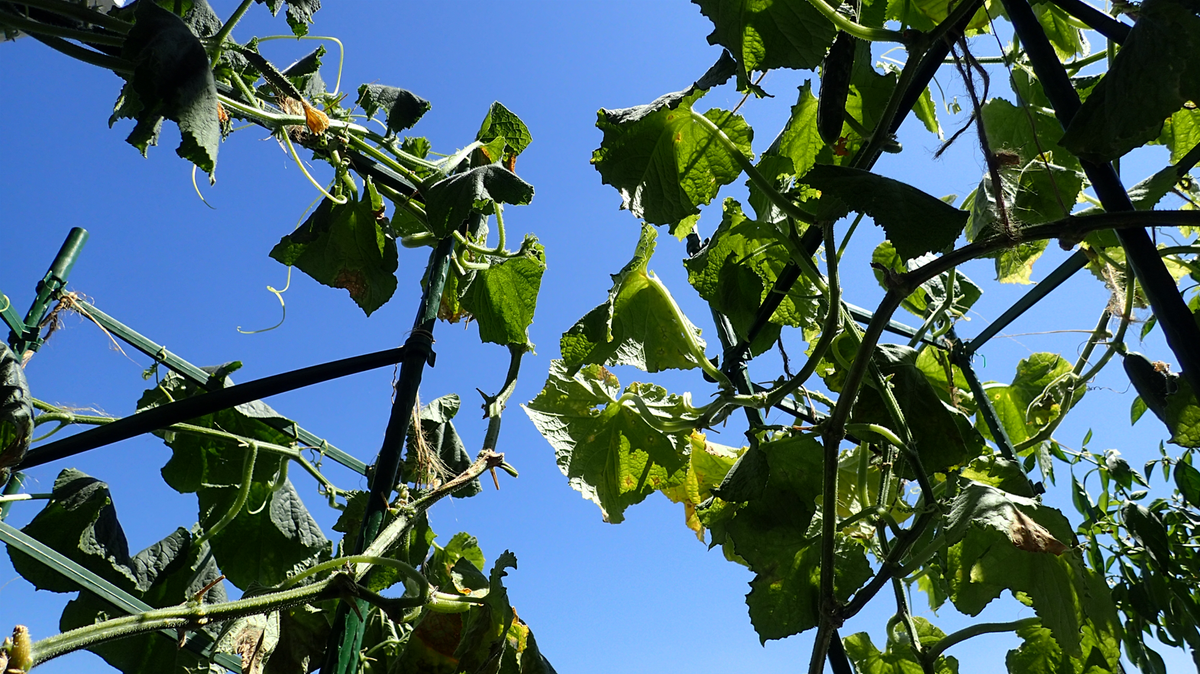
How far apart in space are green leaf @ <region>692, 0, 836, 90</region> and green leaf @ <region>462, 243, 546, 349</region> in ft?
1.81

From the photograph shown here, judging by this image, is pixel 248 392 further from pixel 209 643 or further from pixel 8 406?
pixel 209 643

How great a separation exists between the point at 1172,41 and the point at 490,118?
1006mm

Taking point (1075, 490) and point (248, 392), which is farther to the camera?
point (1075, 490)

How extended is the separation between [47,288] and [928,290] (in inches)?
61.7

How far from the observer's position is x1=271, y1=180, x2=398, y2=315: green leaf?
4.16ft

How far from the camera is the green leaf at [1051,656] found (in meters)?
0.94

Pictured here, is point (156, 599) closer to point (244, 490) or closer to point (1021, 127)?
point (244, 490)

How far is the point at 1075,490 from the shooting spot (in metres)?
1.51

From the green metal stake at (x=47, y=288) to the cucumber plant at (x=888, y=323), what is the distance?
0.89 m

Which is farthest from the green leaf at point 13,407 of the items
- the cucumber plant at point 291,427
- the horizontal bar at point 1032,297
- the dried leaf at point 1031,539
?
the horizontal bar at point 1032,297

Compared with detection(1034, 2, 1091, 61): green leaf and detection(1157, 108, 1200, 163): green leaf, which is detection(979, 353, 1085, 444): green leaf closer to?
detection(1157, 108, 1200, 163): green leaf

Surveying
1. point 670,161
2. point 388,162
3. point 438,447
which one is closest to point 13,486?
point 438,447

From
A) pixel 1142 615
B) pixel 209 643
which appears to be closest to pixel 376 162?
pixel 209 643

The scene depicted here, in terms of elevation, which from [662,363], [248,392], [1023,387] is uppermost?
[1023,387]
